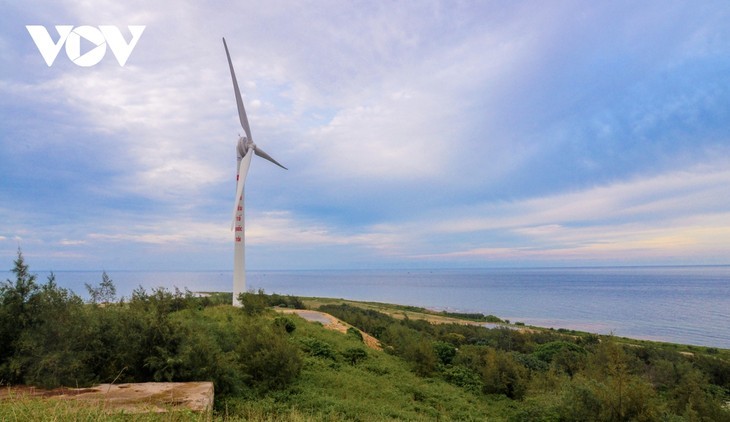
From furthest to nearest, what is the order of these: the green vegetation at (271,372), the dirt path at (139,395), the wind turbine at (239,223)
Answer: the wind turbine at (239,223) < the green vegetation at (271,372) < the dirt path at (139,395)

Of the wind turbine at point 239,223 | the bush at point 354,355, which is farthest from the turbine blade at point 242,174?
the bush at point 354,355

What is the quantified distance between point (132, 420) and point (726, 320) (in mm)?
77604

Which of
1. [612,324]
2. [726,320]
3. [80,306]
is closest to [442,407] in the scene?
[80,306]

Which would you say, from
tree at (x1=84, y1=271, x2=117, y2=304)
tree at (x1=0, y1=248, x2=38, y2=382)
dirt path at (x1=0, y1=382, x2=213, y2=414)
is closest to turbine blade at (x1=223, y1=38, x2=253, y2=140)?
tree at (x1=84, y1=271, x2=117, y2=304)

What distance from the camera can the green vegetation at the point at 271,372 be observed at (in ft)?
31.4

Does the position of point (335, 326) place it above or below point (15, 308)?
below

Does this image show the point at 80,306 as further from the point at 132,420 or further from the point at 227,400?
the point at 132,420

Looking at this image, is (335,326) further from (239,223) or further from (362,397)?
(362,397)

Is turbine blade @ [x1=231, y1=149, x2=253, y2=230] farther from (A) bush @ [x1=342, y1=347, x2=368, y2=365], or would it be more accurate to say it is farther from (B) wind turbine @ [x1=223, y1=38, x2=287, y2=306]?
(A) bush @ [x1=342, y1=347, x2=368, y2=365]

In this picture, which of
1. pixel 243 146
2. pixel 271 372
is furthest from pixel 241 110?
pixel 271 372

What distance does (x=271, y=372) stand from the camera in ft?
44.5

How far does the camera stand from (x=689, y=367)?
777 inches

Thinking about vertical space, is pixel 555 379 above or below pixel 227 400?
below

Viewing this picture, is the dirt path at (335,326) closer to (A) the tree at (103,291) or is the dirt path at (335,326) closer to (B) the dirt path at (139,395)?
(A) the tree at (103,291)
